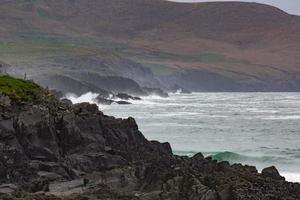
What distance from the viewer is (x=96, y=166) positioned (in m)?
26.5

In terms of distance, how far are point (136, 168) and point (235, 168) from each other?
4526mm

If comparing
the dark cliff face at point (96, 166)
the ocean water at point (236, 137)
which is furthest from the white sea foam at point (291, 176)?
the dark cliff face at point (96, 166)

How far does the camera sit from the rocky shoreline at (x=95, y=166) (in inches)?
872

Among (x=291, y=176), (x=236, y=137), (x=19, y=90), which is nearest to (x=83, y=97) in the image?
(x=236, y=137)

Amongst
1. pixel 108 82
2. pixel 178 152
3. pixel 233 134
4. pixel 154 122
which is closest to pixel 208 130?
pixel 233 134

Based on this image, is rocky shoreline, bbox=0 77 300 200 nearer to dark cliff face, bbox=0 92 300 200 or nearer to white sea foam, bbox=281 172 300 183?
dark cliff face, bbox=0 92 300 200

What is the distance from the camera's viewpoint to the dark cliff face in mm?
22234

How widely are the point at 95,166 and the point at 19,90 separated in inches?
262

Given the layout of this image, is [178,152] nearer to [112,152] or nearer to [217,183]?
[112,152]

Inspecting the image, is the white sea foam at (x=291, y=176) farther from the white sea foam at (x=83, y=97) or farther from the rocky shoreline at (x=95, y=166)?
the white sea foam at (x=83, y=97)

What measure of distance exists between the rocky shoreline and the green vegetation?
29 centimetres

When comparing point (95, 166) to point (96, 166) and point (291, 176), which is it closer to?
point (96, 166)

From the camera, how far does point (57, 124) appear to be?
2834 centimetres

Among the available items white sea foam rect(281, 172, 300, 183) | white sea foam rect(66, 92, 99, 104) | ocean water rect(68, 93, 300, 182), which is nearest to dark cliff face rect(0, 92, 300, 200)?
white sea foam rect(281, 172, 300, 183)
